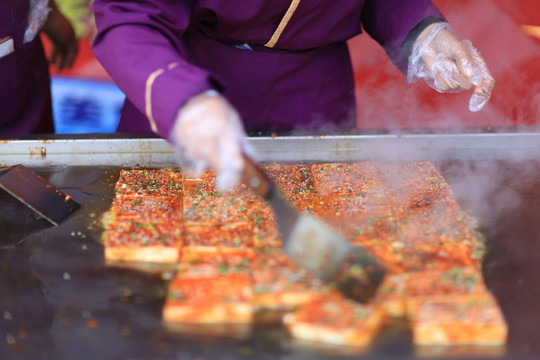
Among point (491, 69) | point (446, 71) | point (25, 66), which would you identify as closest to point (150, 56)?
point (446, 71)

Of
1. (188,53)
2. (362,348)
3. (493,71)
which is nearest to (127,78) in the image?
(188,53)

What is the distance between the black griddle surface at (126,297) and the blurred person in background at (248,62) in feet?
1.56

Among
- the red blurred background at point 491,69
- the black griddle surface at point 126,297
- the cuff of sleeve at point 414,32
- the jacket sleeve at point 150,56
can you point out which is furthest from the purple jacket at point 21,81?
the red blurred background at point 491,69

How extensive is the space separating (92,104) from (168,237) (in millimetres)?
3568

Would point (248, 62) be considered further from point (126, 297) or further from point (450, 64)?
point (126, 297)

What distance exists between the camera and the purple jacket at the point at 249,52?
208cm

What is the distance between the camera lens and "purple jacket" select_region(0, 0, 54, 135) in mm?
3180

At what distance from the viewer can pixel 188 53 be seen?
2.79 m

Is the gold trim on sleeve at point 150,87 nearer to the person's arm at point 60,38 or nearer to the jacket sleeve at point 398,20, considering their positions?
the jacket sleeve at point 398,20

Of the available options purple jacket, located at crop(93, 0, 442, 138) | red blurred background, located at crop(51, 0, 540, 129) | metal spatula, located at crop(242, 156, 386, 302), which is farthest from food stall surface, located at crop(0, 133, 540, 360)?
red blurred background, located at crop(51, 0, 540, 129)

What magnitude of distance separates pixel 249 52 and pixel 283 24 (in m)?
0.27

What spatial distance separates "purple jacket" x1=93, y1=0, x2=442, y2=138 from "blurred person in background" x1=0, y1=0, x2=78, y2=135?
636 millimetres

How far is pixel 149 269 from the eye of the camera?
218 cm

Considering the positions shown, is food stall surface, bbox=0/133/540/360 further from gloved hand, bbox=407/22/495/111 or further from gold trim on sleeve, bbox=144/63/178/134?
gold trim on sleeve, bbox=144/63/178/134
